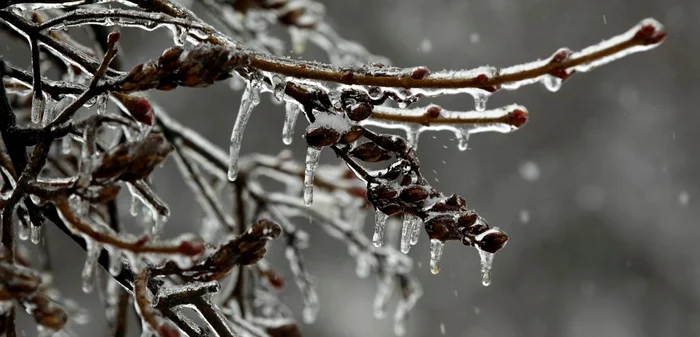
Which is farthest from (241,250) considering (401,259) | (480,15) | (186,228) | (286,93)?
(480,15)

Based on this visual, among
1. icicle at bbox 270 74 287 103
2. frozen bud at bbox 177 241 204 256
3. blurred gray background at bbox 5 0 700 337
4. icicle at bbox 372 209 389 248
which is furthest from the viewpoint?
blurred gray background at bbox 5 0 700 337

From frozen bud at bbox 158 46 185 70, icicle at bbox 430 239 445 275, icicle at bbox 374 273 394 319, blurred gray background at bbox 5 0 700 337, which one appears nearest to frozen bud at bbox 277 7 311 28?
icicle at bbox 374 273 394 319

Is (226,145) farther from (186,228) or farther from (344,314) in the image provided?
(344,314)

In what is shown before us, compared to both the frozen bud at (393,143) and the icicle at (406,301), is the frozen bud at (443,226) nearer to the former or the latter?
the frozen bud at (393,143)

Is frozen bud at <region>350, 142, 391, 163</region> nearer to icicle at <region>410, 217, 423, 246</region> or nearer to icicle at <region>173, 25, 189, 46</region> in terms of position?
icicle at <region>410, 217, 423, 246</region>

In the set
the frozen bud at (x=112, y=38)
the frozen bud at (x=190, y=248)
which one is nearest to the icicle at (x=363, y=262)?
the frozen bud at (x=112, y=38)

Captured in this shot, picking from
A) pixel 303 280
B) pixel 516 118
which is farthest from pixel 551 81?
pixel 303 280
